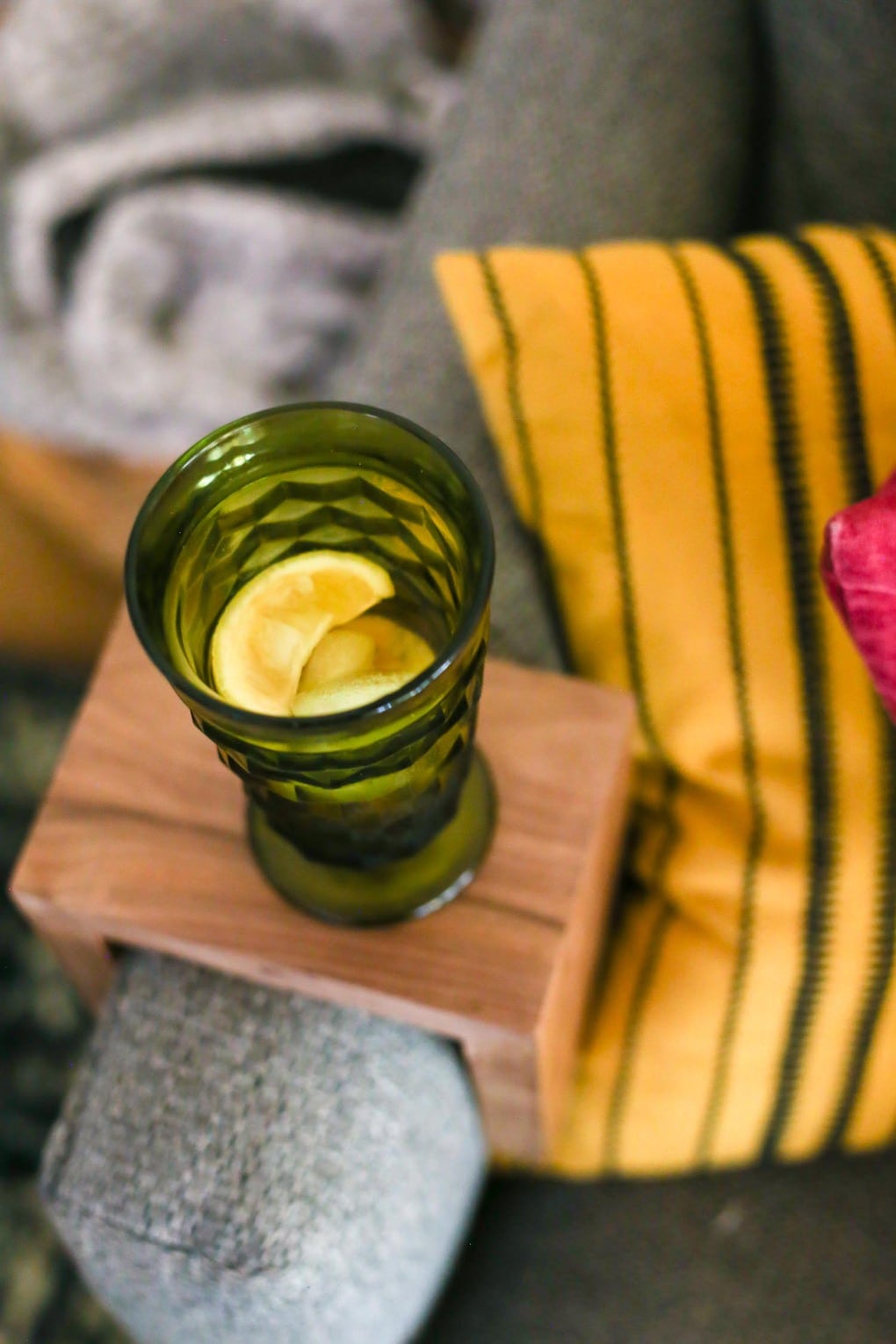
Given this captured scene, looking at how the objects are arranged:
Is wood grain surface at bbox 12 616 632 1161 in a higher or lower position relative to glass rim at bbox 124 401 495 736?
lower

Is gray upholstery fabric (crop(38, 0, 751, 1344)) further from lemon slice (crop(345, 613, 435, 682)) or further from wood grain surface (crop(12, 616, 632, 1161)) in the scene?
lemon slice (crop(345, 613, 435, 682))

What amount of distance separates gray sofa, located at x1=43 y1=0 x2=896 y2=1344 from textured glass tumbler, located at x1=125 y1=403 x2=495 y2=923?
114mm

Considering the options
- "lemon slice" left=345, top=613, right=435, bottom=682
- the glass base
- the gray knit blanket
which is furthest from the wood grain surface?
the gray knit blanket

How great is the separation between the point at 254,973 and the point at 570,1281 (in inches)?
10.8

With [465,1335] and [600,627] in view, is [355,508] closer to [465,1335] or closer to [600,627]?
[600,627]

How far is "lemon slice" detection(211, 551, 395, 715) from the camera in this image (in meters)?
0.41

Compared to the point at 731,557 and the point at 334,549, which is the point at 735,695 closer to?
the point at 731,557

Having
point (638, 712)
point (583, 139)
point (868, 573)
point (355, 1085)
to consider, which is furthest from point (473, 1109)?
point (583, 139)

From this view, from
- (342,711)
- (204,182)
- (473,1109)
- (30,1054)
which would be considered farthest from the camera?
(204,182)

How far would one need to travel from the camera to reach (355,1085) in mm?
520

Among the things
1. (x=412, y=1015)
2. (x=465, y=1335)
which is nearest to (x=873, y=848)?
(x=412, y=1015)

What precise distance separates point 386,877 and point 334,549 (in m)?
0.15

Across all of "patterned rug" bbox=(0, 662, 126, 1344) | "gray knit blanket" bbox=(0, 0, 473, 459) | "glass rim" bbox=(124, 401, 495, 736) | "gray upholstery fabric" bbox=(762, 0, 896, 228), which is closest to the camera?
"glass rim" bbox=(124, 401, 495, 736)

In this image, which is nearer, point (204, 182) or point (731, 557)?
point (731, 557)
